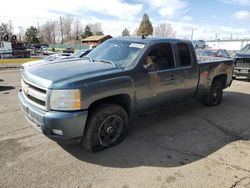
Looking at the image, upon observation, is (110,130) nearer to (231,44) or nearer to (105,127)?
(105,127)

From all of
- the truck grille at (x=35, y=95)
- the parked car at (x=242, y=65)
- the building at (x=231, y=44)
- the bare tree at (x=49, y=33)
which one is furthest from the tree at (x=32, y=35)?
the truck grille at (x=35, y=95)

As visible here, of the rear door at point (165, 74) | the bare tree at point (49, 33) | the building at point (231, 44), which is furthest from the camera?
the bare tree at point (49, 33)

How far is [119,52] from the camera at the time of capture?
440cm

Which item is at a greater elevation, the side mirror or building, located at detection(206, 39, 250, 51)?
building, located at detection(206, 39, 250, 51)

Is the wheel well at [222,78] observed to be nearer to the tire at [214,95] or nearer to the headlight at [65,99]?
the tire at [214,95]

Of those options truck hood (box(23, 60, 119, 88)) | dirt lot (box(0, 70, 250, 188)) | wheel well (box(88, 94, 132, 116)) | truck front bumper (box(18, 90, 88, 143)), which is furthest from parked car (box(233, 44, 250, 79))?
truck front bumper (box(18, 90, 88, 143))

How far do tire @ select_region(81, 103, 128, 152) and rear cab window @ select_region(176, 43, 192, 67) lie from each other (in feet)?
6.21

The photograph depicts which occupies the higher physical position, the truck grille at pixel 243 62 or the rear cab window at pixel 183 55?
the rear cab window at pixel 183 55

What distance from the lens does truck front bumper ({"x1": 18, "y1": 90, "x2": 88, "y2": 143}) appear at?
309cm

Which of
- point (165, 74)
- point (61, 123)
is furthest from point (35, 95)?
point (165, 74)

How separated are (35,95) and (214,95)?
5.07 metres

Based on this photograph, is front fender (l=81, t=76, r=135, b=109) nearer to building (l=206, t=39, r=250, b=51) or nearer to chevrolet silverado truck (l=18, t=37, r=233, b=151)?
chevrolet silverado truck (l=18, t=37, r=233, b=151)

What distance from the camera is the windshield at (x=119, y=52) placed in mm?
4090

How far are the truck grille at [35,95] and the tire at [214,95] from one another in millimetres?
4576
